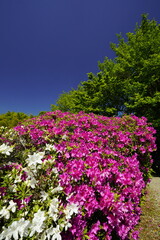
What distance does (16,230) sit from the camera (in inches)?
48.0

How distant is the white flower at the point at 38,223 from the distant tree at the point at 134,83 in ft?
31.9

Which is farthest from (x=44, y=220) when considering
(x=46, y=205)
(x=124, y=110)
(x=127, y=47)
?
(x=127, y=47)

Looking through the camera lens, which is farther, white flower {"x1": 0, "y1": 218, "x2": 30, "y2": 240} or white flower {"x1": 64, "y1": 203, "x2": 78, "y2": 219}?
→ white flower {"x1": 64, "y1": 203, "x2": 78, "y2": 219}

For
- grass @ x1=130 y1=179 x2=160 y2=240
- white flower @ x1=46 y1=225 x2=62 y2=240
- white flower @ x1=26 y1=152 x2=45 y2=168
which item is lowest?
grass @ x1=130 y1=179 x2=160 y2=240

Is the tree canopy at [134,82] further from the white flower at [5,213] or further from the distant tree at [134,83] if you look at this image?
the white flower at [5,213]

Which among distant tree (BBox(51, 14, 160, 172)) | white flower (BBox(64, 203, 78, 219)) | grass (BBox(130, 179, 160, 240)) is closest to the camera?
white flower (BBox(64, 203, 78, 219))

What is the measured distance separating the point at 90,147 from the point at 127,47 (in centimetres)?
1233

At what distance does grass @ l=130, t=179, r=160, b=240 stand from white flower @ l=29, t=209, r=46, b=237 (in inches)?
117

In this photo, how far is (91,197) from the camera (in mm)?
1847

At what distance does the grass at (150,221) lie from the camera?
3.18 meters

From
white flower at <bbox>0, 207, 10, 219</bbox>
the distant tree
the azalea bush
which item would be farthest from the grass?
the distant tree

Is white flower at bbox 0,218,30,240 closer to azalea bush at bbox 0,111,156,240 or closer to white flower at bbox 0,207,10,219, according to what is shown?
azalea bush at bbox 0,111,156,240

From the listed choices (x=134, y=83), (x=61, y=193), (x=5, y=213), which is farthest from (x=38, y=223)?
(x=134, y=83)

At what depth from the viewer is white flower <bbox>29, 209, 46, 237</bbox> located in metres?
1.25
